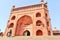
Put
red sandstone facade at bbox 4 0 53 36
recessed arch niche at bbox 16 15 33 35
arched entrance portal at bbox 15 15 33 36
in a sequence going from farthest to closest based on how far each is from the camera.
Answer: recessed arch niche at bbox 16 15 33 35
arched entrance portal at bbox 15 15 33 36
red sandstone facade at bbox 4 0 53 36

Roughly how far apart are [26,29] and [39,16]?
12.0 feet

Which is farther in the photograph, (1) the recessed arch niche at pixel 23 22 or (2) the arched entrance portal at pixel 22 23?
(1) the recessed arch niche at pixel 23 22

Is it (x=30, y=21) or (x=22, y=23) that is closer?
(x=30, y=21)

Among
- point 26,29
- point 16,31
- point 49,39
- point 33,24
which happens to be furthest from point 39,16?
point 49,39

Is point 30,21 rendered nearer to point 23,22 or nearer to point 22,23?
point 23,22

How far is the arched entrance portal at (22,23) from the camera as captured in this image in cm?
2406

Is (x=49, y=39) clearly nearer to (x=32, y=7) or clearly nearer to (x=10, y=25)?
(x=32, y=7)

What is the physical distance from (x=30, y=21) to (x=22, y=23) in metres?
1.83

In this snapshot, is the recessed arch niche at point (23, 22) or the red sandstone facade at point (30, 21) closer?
the red sandstone facade at point (30, 21)

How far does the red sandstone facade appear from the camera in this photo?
2201cm

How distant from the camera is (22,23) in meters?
25.0

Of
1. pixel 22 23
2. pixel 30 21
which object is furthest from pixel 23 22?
pixel 30 21

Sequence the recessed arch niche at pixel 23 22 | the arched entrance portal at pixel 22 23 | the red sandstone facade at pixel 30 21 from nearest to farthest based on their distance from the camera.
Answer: the red sandstone facade at pixel 30 21, the arched entrance portal at pixel 22 23, the recessed arch niche at pixel 23 22

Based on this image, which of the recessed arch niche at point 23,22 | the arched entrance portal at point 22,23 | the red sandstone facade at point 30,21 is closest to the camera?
the red sandstone facade at point 30,21
